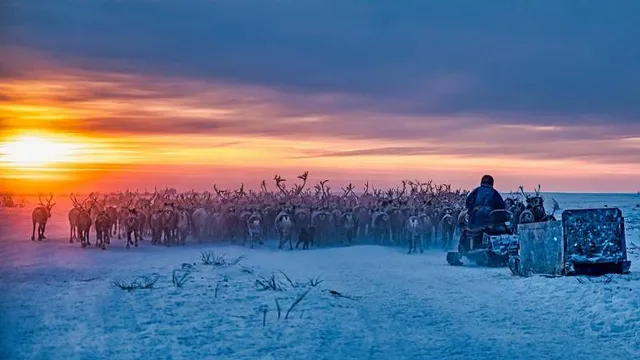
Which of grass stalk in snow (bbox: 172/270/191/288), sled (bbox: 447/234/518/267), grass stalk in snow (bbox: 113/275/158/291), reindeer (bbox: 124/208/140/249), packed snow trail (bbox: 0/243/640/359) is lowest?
packed snow trail (bbox: 0/243/640/359)

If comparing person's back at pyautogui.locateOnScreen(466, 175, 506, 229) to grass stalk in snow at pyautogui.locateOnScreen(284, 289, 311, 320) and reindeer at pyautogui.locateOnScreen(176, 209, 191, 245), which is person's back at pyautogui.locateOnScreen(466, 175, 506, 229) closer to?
grass stalk in snow at pyautogui.locateOnScreen(284, 289, 311, 320)

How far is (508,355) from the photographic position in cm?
854

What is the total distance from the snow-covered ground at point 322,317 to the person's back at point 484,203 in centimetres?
400

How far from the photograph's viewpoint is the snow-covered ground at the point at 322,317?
28.8ft

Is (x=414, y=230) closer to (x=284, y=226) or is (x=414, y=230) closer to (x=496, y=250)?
(x=284, y=226)

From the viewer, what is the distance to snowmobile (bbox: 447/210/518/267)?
717 inches

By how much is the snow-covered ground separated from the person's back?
400 centimetres

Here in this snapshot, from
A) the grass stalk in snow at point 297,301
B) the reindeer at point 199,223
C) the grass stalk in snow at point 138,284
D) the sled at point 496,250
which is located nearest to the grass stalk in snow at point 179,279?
the grass stalk in snow at point 138,284

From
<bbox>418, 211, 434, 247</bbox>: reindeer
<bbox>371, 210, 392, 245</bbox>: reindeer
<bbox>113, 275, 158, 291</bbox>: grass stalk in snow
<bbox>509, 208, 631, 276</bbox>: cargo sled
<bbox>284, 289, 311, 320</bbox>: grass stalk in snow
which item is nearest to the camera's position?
<bbox>284, 289, 311, 320</bbox>: grass stalk in snow

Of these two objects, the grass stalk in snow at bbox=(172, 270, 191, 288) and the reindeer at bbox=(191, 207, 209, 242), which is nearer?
the grass stalk in snow at bbox=(172, 270, 191, 288)

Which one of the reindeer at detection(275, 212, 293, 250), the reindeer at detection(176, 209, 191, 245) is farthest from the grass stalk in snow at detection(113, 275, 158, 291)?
the reindeer at detection(176, 209, 191, 245)

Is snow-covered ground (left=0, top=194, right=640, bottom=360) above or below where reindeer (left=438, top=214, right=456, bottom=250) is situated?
below

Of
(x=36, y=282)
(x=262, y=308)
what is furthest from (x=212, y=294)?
(x=36, y=282)

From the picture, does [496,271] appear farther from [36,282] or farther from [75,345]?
[75,345]
